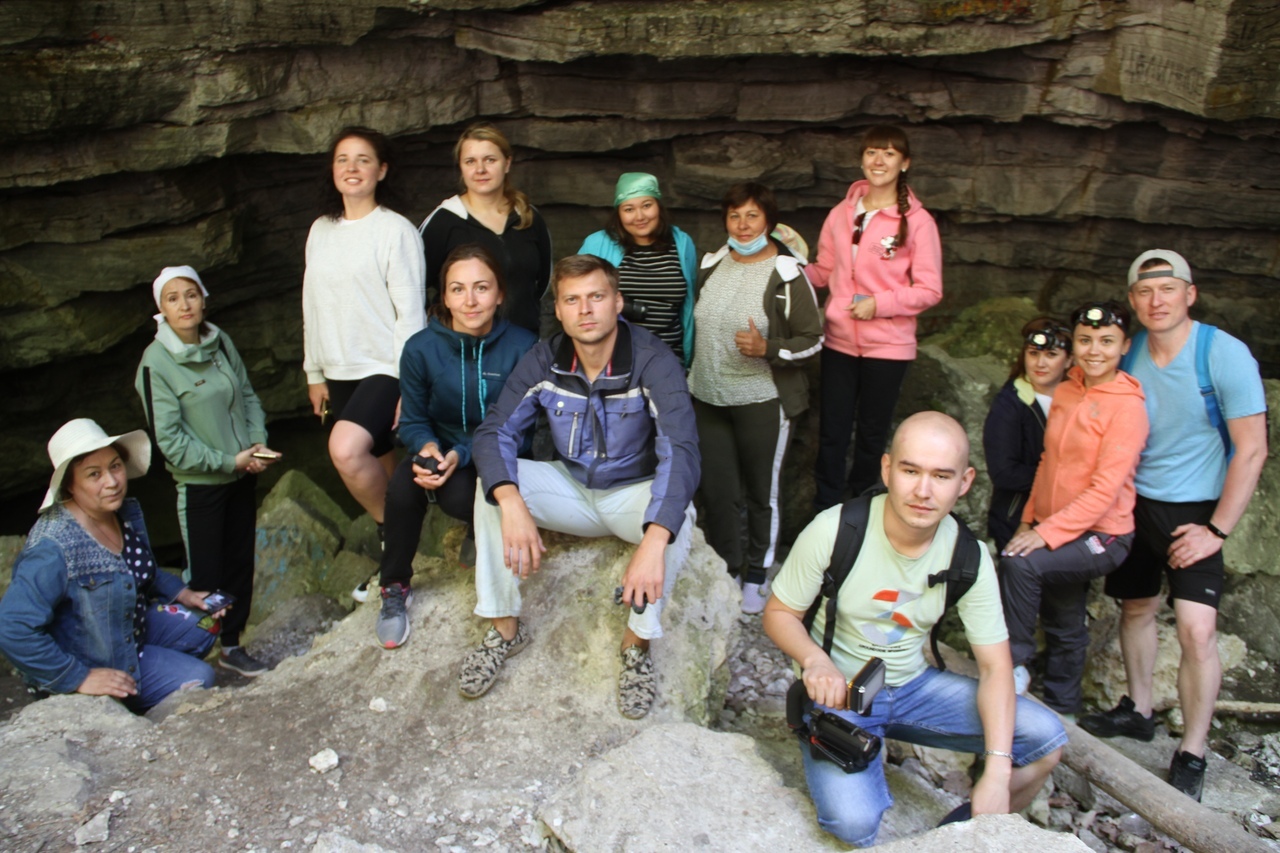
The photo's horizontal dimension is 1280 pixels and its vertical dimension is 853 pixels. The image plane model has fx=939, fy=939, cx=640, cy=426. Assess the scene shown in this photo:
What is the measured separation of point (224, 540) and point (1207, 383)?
4770 millimetres

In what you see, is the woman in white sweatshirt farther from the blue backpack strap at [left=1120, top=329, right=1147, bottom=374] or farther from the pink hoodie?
the blue backpack strap at [left=1120, top=329, right=1147, bottom=374]

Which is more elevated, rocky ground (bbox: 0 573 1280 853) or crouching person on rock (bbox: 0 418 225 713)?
crouching person on rock (bbox: 0 418 225 713)

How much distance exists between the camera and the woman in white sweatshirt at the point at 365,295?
435 cm

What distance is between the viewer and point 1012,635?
4.37 m

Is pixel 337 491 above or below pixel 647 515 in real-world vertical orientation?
below

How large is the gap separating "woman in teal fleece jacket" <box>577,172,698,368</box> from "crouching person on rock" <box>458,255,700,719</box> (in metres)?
0.96

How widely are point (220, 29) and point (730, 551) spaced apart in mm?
4728

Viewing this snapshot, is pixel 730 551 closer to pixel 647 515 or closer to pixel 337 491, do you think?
pixel 647 515

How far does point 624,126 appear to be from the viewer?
7570 millimetres

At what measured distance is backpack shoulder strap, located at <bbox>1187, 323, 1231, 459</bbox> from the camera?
4.00 meters

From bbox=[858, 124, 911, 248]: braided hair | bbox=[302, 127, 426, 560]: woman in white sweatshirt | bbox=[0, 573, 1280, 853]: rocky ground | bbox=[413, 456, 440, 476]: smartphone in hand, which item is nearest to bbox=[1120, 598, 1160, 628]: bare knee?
bbox=[0, 573, 1280, 853]: rocky ground

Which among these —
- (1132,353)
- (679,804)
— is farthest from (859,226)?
(679,804)

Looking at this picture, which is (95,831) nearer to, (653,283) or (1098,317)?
(653,283)

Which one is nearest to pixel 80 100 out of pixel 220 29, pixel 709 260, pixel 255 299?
pixel 220 29
